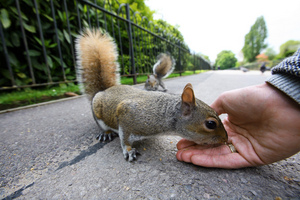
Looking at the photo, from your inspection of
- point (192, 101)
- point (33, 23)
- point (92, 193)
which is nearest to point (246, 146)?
point (192, 101)

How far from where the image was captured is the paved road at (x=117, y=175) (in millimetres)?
630

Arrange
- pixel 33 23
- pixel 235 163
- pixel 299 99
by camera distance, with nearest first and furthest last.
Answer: pixel 299 99, pixel 235 163, pixel 33 23

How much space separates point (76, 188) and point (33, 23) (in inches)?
119

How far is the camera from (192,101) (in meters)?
0.85

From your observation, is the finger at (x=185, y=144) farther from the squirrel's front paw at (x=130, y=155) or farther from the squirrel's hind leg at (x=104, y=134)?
the squirrel's hind leg at (x=104, y=134)

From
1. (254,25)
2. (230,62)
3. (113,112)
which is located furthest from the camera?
(230,62)

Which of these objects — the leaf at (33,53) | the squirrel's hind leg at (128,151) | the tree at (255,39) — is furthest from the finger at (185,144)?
the tree at (255,39)

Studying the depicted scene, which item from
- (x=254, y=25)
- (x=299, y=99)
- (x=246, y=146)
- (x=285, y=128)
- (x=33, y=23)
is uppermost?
(x=254, y=25)

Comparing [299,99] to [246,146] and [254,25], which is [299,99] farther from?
[254,25]

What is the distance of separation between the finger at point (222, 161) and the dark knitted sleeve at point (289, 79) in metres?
0.35

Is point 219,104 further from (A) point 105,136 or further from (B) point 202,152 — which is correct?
(A) point 105,136

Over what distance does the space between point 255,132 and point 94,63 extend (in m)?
1.31

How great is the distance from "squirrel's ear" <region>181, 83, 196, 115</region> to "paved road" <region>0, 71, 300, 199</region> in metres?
0.29

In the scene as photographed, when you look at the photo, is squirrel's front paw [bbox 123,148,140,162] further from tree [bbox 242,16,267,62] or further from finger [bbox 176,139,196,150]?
tree [bbox 242,16,267,62]
